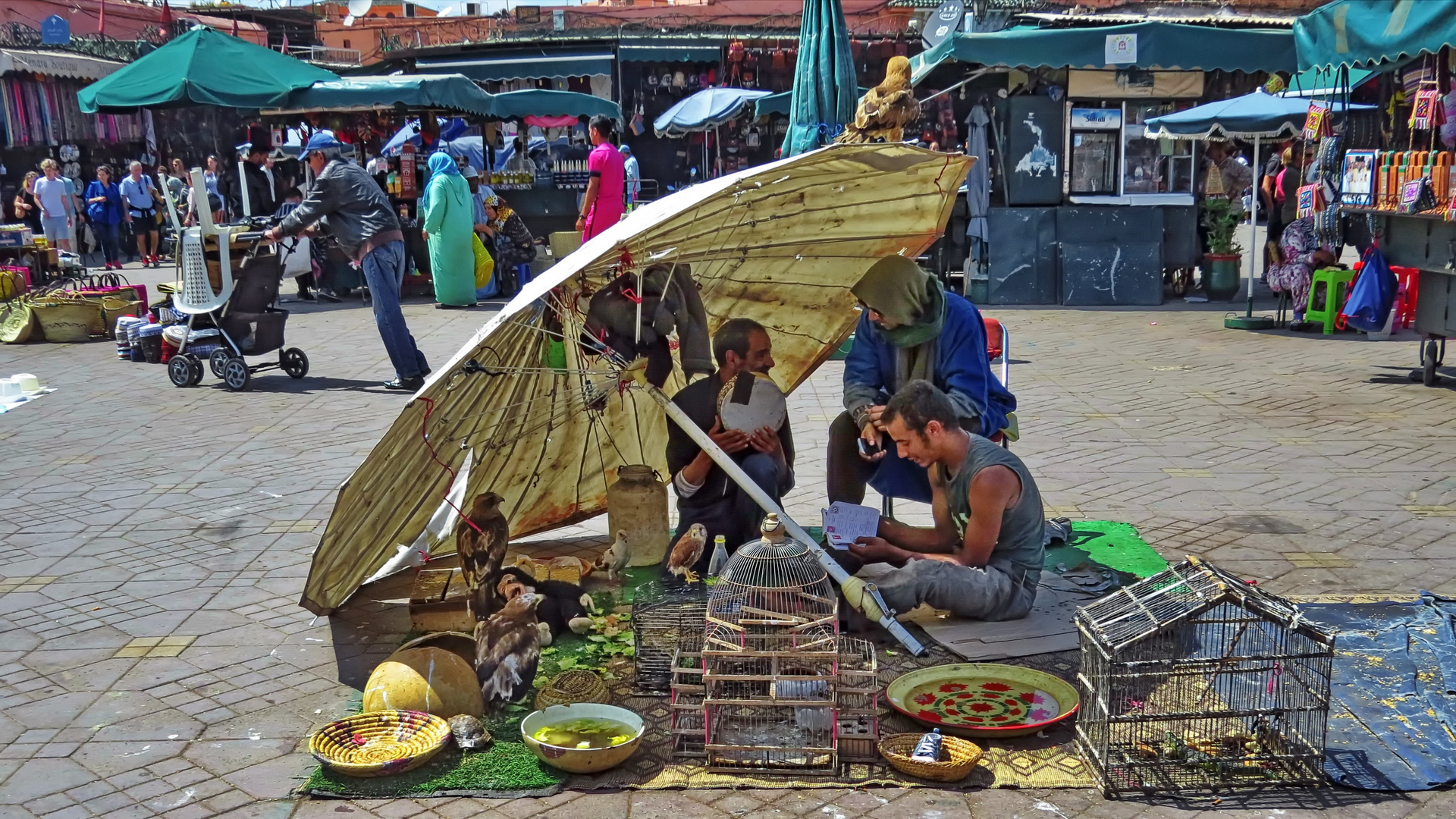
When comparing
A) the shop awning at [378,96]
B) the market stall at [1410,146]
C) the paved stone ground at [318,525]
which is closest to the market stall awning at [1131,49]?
the market stall at [1410,146]

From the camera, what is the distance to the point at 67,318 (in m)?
13.0

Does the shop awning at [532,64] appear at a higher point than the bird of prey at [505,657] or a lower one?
higher

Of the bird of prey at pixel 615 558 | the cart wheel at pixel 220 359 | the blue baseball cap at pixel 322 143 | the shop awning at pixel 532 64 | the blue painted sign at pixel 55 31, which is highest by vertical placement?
the blue painted sign at pixel 55 31

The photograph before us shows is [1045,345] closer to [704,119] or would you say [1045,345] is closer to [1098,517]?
[1098,517]

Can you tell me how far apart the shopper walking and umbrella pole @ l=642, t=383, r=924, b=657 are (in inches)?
196

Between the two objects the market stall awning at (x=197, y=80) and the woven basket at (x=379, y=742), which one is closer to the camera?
the woven basket at (x=379, y=742)

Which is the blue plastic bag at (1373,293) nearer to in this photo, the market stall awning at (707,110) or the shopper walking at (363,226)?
the shopper walking at (363,226)

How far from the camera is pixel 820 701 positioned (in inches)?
148

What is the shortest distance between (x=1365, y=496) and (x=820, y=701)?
415 cm

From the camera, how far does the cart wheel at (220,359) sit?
33.3ft

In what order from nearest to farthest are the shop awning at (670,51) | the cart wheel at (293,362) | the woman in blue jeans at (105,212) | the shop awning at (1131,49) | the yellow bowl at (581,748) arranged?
the yellow bowl at (581,748) → the cart wheel at (293,362) → the shop awning at (1131,49) → the woman in blue jeans at (105,212) → the shop awning at (670,51)

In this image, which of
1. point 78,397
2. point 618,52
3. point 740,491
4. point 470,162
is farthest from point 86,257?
point 740,491

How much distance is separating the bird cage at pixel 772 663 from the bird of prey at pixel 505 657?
2.10ft

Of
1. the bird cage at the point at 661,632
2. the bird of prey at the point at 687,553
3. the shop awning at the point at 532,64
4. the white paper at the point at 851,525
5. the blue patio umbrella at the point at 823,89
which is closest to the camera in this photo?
the bird cage at the point at 661,632
